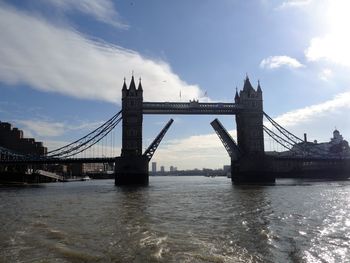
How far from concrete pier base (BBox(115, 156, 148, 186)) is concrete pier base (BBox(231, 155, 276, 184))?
59.9ft

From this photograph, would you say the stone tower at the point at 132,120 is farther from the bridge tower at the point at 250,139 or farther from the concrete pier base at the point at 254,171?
the bridge tower at the point at 250,139

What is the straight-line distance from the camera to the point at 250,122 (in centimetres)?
8288

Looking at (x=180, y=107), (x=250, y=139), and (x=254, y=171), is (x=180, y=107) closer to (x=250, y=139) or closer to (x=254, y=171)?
Answer: (x=250, y=139)

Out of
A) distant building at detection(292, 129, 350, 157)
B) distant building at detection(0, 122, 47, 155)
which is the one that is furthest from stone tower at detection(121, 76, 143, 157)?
distant building at detection(0, 122, 47, 155)

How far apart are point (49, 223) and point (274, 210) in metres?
12.4

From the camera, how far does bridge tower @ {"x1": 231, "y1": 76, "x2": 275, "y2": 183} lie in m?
77.9

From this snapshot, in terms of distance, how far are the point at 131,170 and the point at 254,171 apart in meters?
22.9

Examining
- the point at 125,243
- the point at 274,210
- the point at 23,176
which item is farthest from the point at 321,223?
the point at 23,176

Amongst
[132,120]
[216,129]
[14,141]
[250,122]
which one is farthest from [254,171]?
Answer: [14,141]

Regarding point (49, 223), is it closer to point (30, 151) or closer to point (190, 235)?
point (190, 235)

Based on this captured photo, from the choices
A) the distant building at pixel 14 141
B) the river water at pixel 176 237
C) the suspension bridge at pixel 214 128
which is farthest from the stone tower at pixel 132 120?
the distant building at pixel 14 141

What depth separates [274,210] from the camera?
23969 millimetres

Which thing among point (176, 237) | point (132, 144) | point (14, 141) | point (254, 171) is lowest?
point (176, 237)

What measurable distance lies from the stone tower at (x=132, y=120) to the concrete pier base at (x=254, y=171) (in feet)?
63.2
